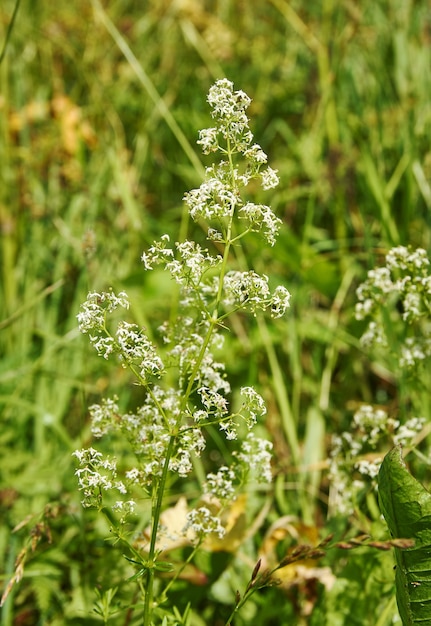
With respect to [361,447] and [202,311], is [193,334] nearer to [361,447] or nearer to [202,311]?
[202,311]

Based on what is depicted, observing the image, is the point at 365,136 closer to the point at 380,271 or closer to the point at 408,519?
the point at 380,271

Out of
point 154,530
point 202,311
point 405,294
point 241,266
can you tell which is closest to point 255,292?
point 202,311

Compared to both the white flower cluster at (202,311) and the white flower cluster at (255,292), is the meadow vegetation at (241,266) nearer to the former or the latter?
the white flower cluster at (202,311)

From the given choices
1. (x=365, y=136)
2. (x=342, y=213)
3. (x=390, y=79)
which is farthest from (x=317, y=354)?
(x=390, y=79)

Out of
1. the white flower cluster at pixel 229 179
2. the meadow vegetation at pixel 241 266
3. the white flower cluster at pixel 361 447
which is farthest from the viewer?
the meadow vegetation at pixel 241 266

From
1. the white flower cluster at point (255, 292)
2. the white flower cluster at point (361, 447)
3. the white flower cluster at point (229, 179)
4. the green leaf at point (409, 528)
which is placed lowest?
the green leaf at point (409, 528)

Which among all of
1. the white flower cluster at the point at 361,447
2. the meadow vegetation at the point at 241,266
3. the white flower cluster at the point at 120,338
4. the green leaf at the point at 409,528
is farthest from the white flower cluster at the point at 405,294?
the white flower cluster at the point at 120,338
